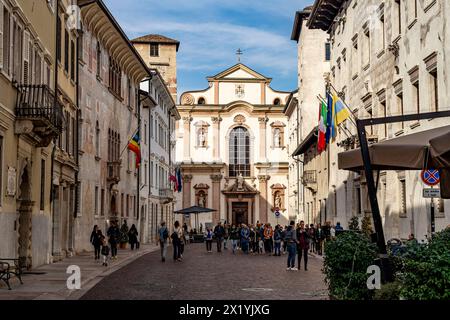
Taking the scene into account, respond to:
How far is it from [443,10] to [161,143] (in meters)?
42.1

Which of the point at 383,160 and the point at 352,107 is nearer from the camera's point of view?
the point at 383,160

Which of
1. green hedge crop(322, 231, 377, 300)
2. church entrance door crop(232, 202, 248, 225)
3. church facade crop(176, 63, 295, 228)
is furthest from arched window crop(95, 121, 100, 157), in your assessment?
church entrance door crop(232, 202, 248, 225)

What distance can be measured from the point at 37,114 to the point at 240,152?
184ft

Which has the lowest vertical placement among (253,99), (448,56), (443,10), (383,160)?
(383,160)

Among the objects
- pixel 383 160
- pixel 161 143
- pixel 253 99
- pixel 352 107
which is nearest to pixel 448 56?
pixel 383 160

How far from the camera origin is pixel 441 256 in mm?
8305

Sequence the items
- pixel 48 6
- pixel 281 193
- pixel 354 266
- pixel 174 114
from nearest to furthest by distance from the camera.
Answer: pixel 354 266, pixel 48 6, pixel 174 114, pixel 281 193

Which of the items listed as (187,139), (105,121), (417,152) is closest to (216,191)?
(187,139)

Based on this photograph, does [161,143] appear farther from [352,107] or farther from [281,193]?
[352,107]

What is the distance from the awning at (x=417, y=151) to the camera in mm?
9594

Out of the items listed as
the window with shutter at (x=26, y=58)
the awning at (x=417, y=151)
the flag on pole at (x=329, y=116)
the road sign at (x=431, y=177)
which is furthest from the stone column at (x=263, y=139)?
the awning at (x=417, y=151)

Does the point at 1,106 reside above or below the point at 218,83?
below

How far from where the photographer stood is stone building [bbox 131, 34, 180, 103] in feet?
244

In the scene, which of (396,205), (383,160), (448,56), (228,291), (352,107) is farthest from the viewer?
(352,107)
